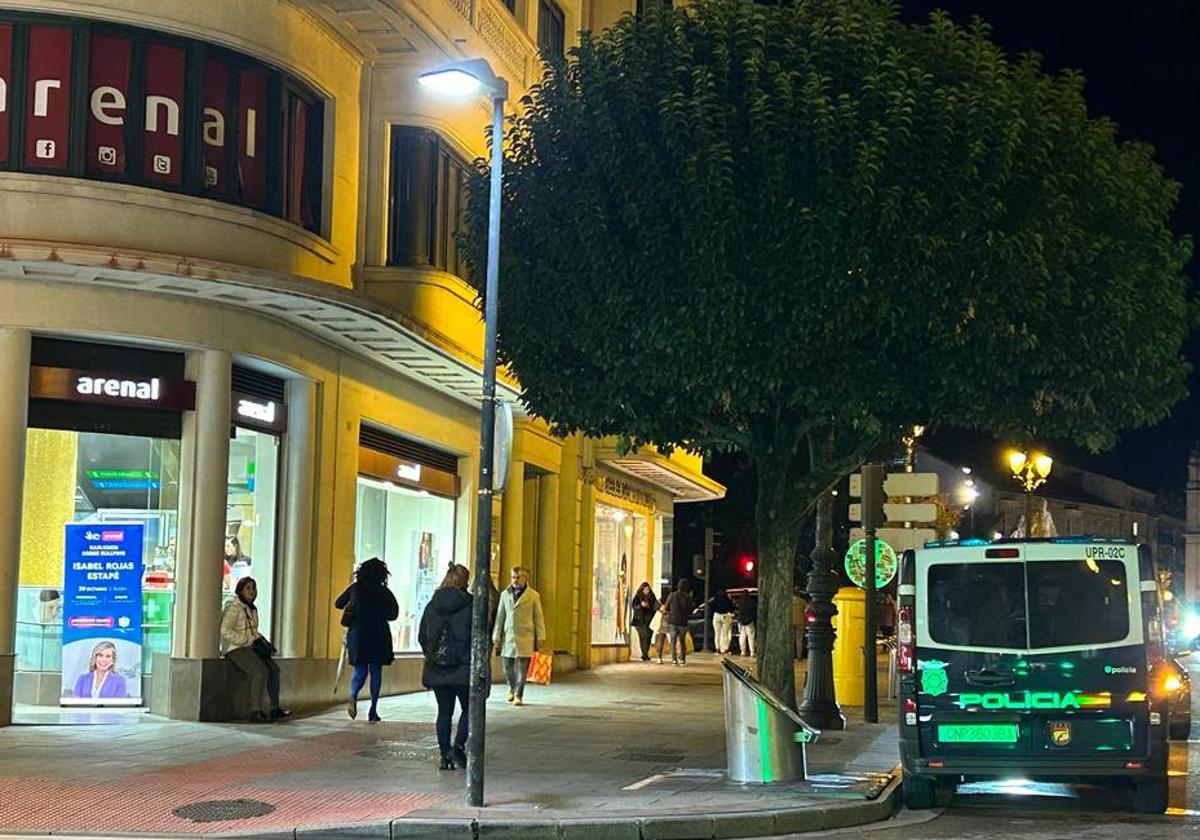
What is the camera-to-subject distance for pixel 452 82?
1105cm

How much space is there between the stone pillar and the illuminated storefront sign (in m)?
8.88

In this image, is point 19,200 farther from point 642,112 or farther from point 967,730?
point 967,730

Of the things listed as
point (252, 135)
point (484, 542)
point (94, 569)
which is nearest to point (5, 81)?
point (252, 135)

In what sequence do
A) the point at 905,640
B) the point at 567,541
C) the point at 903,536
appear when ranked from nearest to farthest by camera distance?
the point at 905,640, the point at 903,536, the point at 567,541

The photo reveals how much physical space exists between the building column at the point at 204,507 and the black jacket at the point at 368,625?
58.0 inches

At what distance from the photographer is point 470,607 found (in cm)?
1326

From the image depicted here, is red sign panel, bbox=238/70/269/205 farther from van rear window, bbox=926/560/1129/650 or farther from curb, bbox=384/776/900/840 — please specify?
van rear window, bbox=926/560/1129/650

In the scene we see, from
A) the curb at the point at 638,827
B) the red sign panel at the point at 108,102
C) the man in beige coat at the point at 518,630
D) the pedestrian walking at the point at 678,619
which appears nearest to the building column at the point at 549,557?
the pedestrian walking at the point at 678,619

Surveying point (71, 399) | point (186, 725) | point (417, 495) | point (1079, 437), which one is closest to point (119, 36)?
point (71, 399)

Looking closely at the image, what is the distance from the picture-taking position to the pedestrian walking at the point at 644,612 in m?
32.7

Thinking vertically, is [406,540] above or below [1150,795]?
above

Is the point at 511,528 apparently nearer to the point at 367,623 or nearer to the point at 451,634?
the point at 367,623

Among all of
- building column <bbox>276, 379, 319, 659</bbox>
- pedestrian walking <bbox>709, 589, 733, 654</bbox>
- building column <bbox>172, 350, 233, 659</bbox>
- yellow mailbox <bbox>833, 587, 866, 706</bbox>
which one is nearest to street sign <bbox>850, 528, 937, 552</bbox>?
yellow mailbox <bbox>833, 587, 866, 706</bbox>

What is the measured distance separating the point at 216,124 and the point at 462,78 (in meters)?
6.18
